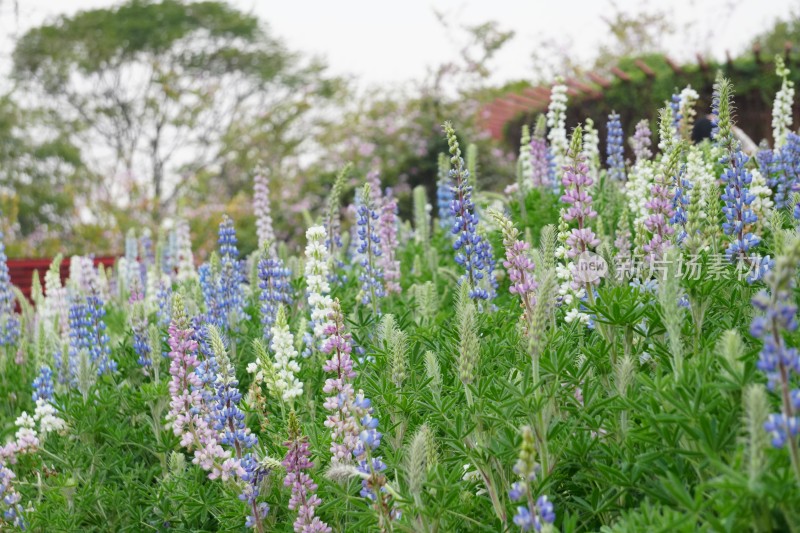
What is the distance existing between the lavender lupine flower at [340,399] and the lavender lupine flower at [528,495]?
0.60 meters

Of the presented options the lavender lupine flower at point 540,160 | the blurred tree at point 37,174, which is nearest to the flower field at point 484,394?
the lavender lupine flower at point 540,160

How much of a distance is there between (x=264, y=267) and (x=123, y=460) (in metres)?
1.05

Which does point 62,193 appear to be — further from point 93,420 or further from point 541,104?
point 93,420

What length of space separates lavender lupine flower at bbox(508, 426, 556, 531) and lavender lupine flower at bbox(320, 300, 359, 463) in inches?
23.6

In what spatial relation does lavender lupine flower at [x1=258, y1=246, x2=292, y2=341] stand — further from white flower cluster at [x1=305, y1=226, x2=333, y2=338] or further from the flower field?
white flower cluster at [x1=305, y1=226, x2=333, y2=338]

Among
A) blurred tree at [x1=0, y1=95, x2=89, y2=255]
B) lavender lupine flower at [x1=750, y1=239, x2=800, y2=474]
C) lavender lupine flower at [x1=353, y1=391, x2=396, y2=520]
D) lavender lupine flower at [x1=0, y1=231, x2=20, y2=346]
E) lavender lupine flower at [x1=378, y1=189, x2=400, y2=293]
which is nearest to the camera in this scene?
lavender lupine flower at [x1=750, y1=239, x2=800, y2=474]

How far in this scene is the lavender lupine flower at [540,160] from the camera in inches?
224

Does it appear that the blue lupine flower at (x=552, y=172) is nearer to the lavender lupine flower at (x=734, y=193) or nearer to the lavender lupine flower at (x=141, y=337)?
the lavender lupine flower at (x=734, y=193)

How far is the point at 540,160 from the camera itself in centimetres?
581

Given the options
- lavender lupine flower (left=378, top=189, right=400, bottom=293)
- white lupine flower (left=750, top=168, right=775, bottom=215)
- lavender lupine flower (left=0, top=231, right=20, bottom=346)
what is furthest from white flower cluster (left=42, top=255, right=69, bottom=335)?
white lupine flower (left=750, top=168, right=775, bottom=215)

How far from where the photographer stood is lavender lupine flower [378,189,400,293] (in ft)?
16.2

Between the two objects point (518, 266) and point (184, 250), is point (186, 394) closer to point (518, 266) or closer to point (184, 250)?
point (518, 266)

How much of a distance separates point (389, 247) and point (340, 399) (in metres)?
2.71

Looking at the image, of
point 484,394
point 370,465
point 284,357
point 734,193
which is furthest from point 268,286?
point 734,193
